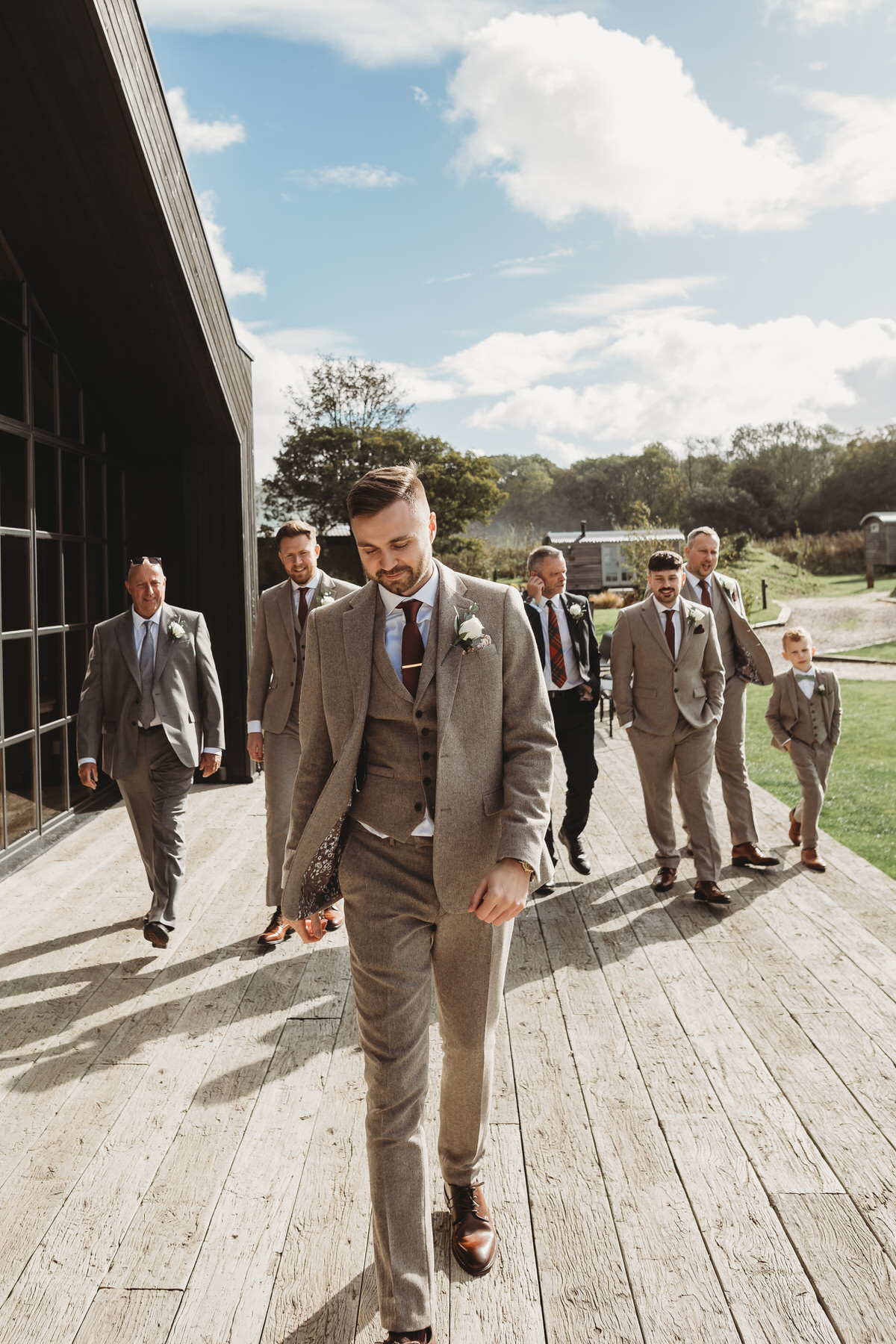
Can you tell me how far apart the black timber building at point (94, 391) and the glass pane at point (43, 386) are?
2cm

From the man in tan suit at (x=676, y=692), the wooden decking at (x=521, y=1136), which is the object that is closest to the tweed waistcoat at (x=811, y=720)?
the man in tan suit at (x=676, y=692)

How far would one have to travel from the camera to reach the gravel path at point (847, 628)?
1703cm

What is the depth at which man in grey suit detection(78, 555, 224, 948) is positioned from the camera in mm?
4906

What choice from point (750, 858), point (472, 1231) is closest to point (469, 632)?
point (472, 1231)

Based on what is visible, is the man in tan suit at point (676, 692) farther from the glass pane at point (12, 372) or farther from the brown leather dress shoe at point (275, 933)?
the glass pane at point (12, 372)

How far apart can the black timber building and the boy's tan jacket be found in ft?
16.6

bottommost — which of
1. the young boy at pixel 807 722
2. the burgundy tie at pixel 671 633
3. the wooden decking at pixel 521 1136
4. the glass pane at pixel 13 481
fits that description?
the wooden decking at pixel 521 1136

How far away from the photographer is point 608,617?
29188 mm

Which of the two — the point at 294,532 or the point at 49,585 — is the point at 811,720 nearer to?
the point at 294,532

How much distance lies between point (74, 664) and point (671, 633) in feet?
16.7

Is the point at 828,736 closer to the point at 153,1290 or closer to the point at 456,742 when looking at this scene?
the point at 456,742

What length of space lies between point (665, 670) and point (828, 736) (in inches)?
52.8

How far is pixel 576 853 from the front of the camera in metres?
5.96

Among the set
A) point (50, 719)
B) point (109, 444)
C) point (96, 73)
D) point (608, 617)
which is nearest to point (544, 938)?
point (50, 719)
